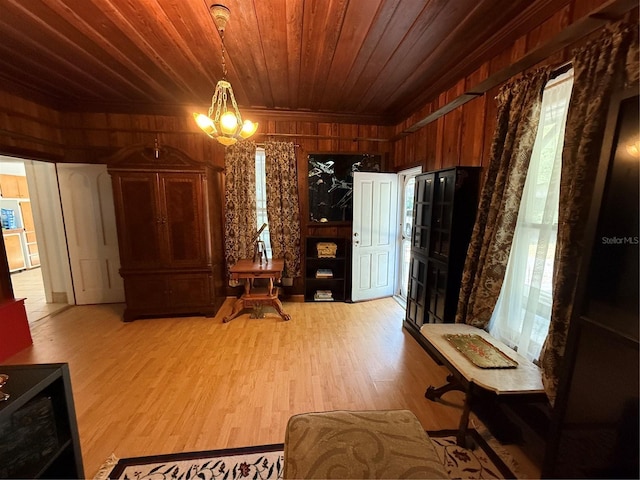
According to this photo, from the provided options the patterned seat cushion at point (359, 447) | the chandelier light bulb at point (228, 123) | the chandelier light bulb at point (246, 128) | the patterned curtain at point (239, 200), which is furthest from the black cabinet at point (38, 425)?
the patterned curtain at point (239, 200)

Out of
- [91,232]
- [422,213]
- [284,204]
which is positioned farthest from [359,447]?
[91,232]

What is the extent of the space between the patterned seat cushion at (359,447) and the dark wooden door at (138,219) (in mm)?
2858

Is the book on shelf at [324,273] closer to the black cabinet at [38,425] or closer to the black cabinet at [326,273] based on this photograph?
the black cabinet at [326,273]

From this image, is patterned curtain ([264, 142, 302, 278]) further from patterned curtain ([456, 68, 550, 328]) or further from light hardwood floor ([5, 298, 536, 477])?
patterned curtain ([456, 68, 550, 328])

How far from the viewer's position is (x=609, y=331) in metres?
1.02

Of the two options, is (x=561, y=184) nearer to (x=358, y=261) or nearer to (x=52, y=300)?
(x=358, y=261)

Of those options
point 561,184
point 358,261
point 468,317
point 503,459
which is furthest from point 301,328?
point 561,184

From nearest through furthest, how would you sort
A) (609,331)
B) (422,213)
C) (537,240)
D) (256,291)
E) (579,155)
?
(609,331) < (579,155) < (537,240) < (422,213) < (256,291)

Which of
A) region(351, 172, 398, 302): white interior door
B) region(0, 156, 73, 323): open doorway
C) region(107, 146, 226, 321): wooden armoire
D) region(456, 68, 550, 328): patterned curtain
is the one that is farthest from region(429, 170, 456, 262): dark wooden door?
region(0, 156, 73, 323): open doorway

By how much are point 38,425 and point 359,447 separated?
1347 mm

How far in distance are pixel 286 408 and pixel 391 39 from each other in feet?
9.43

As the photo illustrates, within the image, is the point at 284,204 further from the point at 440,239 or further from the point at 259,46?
the point at 440,239

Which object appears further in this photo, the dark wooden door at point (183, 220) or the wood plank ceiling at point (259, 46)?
the dark wooden door at point (183, 220)

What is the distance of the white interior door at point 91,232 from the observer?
3660mm
